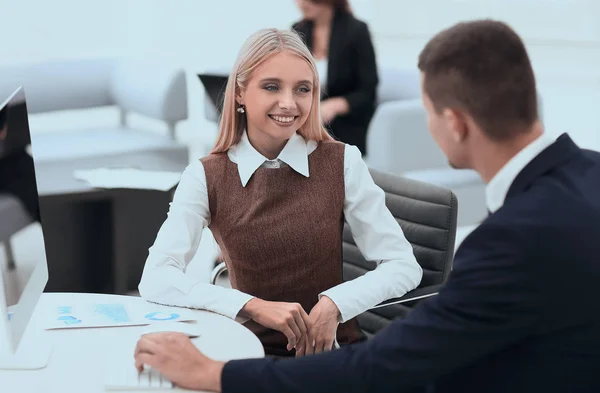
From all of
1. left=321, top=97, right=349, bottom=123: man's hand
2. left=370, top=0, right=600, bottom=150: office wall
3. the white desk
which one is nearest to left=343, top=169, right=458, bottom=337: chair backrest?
the white desk

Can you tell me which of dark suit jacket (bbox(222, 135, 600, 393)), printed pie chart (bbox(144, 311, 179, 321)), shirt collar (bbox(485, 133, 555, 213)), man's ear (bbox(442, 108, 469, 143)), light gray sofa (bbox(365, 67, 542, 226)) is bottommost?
light gray sofa (bbox(365, 67, 542, 226))

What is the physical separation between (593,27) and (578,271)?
567 cm

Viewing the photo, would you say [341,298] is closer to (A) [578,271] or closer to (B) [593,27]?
(A) [578,271]

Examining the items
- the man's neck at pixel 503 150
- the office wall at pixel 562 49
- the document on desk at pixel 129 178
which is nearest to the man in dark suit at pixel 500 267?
the man's neck at pixel 503 150

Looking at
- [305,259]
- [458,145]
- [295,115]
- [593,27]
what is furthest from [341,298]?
[593,27]

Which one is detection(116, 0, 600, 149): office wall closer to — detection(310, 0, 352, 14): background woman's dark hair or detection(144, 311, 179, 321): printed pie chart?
detection(310, 0, 352, 14): background woman's dark hair

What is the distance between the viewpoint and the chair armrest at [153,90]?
5.71 meters

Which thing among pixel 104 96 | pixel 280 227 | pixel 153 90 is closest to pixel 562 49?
pixel 153 90

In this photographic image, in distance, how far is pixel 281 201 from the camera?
2.32 m

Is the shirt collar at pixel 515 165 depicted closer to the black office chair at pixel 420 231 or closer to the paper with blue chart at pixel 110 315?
the paper with blue chart at pixel 110 315

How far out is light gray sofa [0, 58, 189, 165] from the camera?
5.58m

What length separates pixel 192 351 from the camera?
165 centimetres

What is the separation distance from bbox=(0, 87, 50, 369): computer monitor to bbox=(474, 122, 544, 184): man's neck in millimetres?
868

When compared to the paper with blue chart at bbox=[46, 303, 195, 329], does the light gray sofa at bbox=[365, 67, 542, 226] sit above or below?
below
